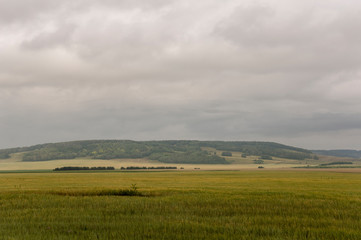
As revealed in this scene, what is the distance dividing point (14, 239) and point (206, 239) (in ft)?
22.8

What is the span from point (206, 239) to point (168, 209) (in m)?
8.40

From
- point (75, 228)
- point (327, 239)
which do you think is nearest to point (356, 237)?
point (327, 239)

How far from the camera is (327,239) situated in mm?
13547

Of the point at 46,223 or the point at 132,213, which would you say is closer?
the point at 46,223

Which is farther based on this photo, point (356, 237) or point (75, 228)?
point (75, 228)

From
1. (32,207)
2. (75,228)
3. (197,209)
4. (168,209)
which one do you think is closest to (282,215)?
(197,209)

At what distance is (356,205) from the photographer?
2419 centimetres

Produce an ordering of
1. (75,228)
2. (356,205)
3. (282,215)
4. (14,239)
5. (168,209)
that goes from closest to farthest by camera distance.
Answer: (14,239), (75,228), (282,215), (168,209), (356,205)

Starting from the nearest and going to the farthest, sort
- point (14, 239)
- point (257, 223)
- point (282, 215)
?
point (14, 239), point (257, 223), point (282, 215)

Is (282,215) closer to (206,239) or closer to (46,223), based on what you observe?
(206,239)

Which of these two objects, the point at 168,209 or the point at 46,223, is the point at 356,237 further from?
the point at 46,223

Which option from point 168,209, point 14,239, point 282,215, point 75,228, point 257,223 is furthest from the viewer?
point 168,209

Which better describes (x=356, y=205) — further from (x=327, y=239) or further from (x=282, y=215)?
(x=327, y=239)

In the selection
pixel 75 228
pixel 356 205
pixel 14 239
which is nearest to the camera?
pixel 14 239
